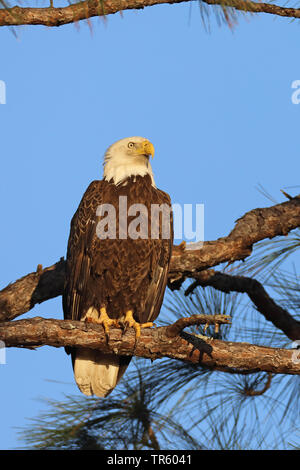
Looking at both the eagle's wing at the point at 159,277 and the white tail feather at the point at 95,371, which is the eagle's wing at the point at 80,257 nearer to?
the white tail feather at the point at 95,371

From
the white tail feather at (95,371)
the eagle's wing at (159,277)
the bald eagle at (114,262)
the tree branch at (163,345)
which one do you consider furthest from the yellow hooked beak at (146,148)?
the tree branch at (163,345)

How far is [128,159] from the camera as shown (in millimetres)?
4844

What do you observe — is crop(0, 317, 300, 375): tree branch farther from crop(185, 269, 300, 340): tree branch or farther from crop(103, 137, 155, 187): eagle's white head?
crop(103, 137, 155, 187): eagle's white head

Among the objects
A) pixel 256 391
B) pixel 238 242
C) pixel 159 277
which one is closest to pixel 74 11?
pixel 159 277

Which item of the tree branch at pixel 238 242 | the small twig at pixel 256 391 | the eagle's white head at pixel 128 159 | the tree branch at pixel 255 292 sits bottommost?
the small twig at pixel 256 391

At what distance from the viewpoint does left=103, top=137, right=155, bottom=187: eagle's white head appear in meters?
4.74

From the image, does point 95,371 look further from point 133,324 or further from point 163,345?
point 163,345

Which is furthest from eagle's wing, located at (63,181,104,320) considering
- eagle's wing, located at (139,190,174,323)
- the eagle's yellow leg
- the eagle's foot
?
eagle's wing, located at (139,190,174,323)

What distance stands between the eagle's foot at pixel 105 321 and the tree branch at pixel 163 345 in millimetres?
47

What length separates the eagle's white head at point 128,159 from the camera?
4.74 metres

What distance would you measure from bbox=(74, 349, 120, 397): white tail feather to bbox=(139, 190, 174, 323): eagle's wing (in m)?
0.34

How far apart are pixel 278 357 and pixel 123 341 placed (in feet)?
2.65

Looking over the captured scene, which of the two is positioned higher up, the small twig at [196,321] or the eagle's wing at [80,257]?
the eagle's wing at [80,257]

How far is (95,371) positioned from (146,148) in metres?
1.51
